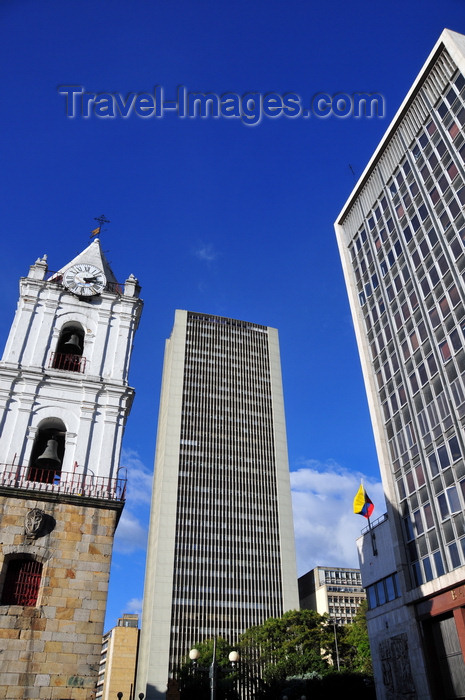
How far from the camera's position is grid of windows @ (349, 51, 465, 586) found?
118 feet

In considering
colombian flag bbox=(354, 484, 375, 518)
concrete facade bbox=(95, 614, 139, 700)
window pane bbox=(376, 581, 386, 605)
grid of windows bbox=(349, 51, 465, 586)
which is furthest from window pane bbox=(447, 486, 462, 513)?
concrete facade bbox=(95, 614, 139, 700)

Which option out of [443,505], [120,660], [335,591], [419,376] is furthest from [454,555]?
[120,660]

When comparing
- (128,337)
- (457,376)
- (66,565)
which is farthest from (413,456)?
(66,565)

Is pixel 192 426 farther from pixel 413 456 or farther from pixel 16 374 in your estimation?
pixel 16 374

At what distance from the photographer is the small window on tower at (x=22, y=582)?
2091 centimetres

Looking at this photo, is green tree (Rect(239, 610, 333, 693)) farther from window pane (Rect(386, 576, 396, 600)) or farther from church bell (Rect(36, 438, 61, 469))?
church bell (Rect(36, 438, 61, 469))

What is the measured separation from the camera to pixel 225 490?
348 feet

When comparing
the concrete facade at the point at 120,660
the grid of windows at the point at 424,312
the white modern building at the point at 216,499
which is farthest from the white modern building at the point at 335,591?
the grid of windows at the point at 424,312

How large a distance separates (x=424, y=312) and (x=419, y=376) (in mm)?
4678

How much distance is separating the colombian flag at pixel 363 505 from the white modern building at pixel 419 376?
1.26 metres

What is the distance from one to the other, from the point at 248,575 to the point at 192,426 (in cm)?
2934

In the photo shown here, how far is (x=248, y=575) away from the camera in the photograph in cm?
9869

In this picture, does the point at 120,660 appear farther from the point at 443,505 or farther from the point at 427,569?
the point at 443,505

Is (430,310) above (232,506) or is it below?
below
